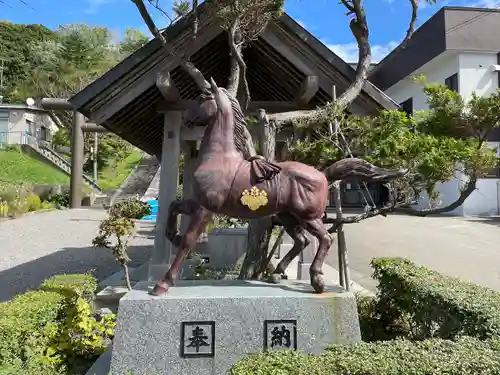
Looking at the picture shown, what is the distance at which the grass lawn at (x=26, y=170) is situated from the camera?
27858 millimetres

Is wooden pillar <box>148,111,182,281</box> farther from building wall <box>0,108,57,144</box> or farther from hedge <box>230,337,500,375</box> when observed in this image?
building wall <box>0,108,57,144</box>

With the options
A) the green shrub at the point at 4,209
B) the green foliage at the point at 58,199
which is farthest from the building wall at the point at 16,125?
the green shrub at the point at 4,209

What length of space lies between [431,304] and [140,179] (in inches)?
1346

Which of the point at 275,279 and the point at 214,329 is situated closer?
the point at 214,329

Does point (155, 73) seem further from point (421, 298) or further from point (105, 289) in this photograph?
point (421, 298)

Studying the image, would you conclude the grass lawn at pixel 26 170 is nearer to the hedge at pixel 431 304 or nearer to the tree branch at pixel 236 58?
the tree branch at pixel 236 58

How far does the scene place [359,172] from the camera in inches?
165

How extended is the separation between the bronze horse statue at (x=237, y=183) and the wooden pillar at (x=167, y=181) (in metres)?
2.44

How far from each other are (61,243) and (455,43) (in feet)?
61.6

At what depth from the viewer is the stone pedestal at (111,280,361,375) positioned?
3637 millimetres

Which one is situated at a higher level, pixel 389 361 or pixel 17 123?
pixel 17 123

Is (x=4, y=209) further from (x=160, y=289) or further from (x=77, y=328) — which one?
(x=160, y=289)

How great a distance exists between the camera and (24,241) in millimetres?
14219

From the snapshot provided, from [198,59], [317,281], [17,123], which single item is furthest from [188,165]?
[17,123]
